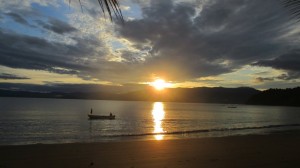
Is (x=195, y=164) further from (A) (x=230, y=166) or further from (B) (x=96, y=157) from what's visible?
(B) (x=96, y=157)

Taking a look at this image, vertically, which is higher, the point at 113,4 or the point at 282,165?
the point at 113,4

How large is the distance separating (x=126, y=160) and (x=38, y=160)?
10.7 feet

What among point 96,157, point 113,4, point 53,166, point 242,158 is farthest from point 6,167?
point 113,4

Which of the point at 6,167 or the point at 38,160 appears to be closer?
the point at 6,167

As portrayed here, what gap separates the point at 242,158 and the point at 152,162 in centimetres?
350

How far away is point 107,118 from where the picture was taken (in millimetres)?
61562

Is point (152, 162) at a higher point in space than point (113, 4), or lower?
lower

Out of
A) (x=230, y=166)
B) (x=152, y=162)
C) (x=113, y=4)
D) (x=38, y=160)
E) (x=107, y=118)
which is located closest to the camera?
(x=113, y=4)

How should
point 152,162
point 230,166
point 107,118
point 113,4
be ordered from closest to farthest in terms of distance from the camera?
point 113,4 < point 230,166 < point 152,162 < point 107,118

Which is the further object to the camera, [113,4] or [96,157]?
[96,157]

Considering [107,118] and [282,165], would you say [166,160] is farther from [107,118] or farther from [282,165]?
[107,118]

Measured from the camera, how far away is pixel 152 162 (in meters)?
10.3

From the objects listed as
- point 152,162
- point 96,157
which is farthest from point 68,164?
point 152,162

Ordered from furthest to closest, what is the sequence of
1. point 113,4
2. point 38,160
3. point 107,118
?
point 107,118 → point 38,160 → point 113,4
